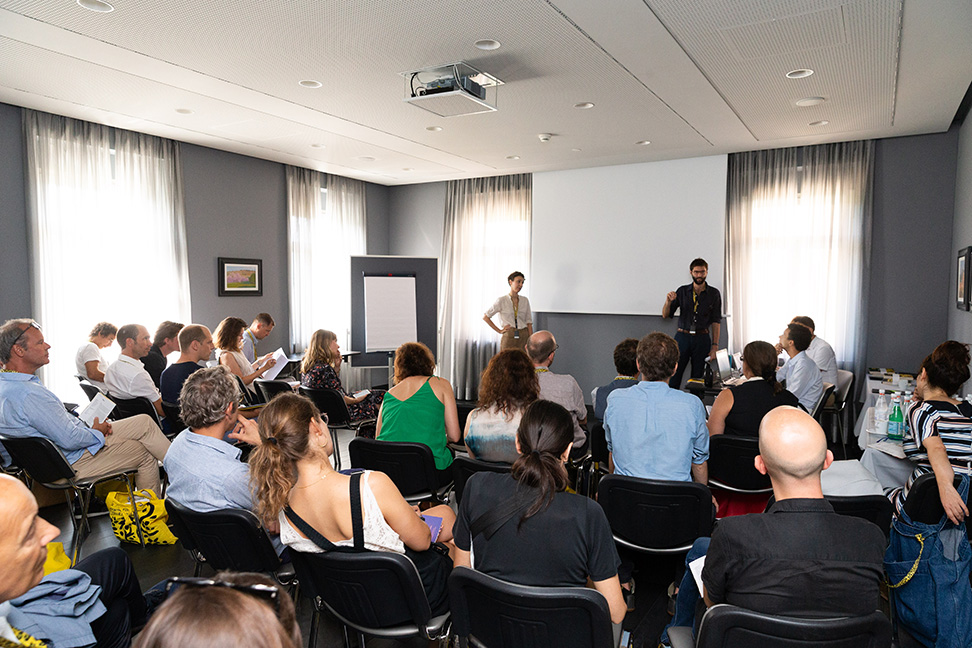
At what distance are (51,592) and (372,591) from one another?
2.91ft

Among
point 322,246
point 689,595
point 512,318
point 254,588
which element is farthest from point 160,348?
point 254,588

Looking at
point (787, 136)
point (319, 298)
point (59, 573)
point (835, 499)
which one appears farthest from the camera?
point (319, 298)

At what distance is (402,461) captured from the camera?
335 centimetres

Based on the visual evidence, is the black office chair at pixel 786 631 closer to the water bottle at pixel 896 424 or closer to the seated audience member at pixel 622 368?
the water bottle at pixel 896 424

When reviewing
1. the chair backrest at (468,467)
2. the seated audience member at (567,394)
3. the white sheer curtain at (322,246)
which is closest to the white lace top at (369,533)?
the chair backrest at (468,467)

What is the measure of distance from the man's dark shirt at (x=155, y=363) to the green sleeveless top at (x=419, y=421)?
2.84 metres

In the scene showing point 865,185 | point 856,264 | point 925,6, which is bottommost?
point 856,264

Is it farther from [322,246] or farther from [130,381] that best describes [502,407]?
[322,246]

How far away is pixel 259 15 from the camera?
3.44m

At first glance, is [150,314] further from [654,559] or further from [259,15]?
[654,559]

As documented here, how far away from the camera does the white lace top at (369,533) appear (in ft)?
6.52

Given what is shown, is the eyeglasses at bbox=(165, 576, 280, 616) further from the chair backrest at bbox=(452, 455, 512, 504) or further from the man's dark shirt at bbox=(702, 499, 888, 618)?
the chair backrest at bbox=(452, 455, 512, 504)

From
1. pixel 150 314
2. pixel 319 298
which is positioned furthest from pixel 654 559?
pixel 319 298

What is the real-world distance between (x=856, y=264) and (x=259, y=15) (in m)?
6.16
